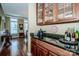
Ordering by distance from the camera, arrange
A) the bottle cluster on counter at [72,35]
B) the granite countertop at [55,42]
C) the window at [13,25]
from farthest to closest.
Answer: the window at [13,25], the bottle cluster on counter at [72,35], the granite countertop at [55,42]

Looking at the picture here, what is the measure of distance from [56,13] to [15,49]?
0.62 meters

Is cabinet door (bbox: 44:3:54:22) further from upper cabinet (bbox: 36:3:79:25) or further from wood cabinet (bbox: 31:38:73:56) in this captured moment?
wood cabinet (bbox: 31:38:73:56)

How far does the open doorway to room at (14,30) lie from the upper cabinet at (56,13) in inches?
6.8

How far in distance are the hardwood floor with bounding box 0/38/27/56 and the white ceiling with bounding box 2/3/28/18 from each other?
295mm

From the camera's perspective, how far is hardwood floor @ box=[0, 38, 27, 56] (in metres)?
1.62

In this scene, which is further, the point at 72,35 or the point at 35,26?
the point at 35,26

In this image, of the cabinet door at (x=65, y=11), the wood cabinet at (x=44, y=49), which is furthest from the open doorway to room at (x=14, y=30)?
the cabinet door at (x=65, y=11)

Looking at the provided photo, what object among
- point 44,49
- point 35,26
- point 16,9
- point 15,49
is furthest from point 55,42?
point 16,9

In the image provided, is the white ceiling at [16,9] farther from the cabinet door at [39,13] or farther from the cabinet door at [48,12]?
the cabinet door at [48,12]

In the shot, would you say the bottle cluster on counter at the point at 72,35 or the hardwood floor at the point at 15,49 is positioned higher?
the bottle cluster on counter at the point at 72,35

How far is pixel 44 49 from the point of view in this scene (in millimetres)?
1603

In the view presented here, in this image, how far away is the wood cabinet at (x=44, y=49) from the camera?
1.46 metres

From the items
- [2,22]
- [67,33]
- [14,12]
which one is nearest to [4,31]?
[2,22]

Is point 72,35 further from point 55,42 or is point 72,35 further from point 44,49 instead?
point 44,49
